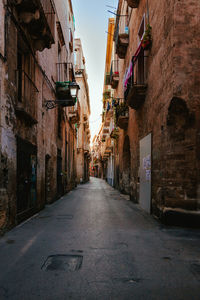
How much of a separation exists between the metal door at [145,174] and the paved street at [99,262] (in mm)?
2461

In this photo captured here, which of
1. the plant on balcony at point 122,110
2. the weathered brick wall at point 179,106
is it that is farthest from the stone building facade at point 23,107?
the plant on balcony at point 122,110

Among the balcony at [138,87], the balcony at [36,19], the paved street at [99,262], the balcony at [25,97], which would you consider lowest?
→ the paved street at [99,262]

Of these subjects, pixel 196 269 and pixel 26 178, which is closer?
pixel 196 269

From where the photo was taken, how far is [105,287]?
2.96 m

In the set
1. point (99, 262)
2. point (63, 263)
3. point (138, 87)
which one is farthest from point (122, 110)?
point (63, 263)

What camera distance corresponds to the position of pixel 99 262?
12.4 feet

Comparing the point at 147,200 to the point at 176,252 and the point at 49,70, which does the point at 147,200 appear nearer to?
the point at 176,252

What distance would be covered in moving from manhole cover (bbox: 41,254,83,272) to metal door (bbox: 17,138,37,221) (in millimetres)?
3117

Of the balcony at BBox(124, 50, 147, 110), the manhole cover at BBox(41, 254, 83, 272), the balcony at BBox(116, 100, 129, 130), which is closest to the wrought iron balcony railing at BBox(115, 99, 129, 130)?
the balcony at BBox(116, 100, 129, 130)

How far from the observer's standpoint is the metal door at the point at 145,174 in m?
8.69

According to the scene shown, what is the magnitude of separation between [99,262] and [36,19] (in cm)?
635

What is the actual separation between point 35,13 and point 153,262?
259 inches

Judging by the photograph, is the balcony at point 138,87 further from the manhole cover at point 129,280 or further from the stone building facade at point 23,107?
the manhole cover at point 129,280

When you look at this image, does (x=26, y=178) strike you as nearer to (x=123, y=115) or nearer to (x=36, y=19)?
(x=36, y=19)
